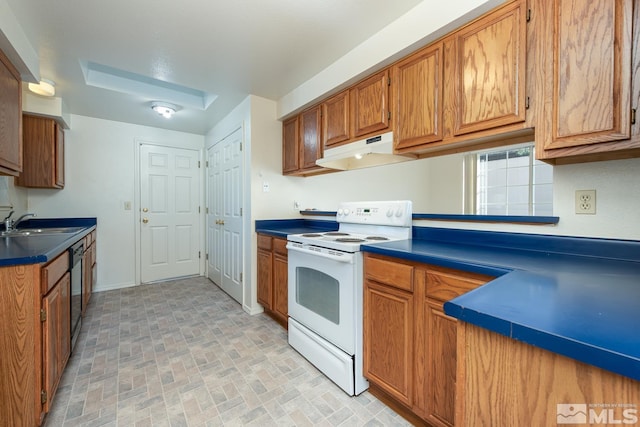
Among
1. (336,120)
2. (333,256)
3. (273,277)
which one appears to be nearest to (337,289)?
(333,256)

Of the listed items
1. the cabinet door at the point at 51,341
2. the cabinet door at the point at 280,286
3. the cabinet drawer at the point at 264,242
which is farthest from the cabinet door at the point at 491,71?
the cabinet door at the point at 51,341

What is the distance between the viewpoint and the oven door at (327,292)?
1.59 meters

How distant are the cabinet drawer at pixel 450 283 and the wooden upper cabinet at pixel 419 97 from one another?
804 mm

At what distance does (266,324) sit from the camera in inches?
100

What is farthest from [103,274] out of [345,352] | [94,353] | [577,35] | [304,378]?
[577,35]

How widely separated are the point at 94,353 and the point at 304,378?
1601 millimetres

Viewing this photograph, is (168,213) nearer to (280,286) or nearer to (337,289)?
(280,286)

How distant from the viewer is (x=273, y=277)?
2.53m

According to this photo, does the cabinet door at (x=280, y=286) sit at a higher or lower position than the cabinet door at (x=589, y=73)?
lower

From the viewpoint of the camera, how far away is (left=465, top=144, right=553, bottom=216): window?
147cm

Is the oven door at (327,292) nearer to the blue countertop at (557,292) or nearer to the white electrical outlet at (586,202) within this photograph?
the blue countertop at (557,292)

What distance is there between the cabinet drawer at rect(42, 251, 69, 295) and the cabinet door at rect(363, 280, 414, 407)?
5.34 feet

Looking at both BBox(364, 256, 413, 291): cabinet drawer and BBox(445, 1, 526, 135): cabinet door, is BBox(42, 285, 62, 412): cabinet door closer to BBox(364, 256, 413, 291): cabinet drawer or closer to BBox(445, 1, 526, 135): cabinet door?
BBox(364, 256, 413, 291): cabinet drawer

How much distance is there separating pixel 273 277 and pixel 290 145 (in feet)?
4.51
